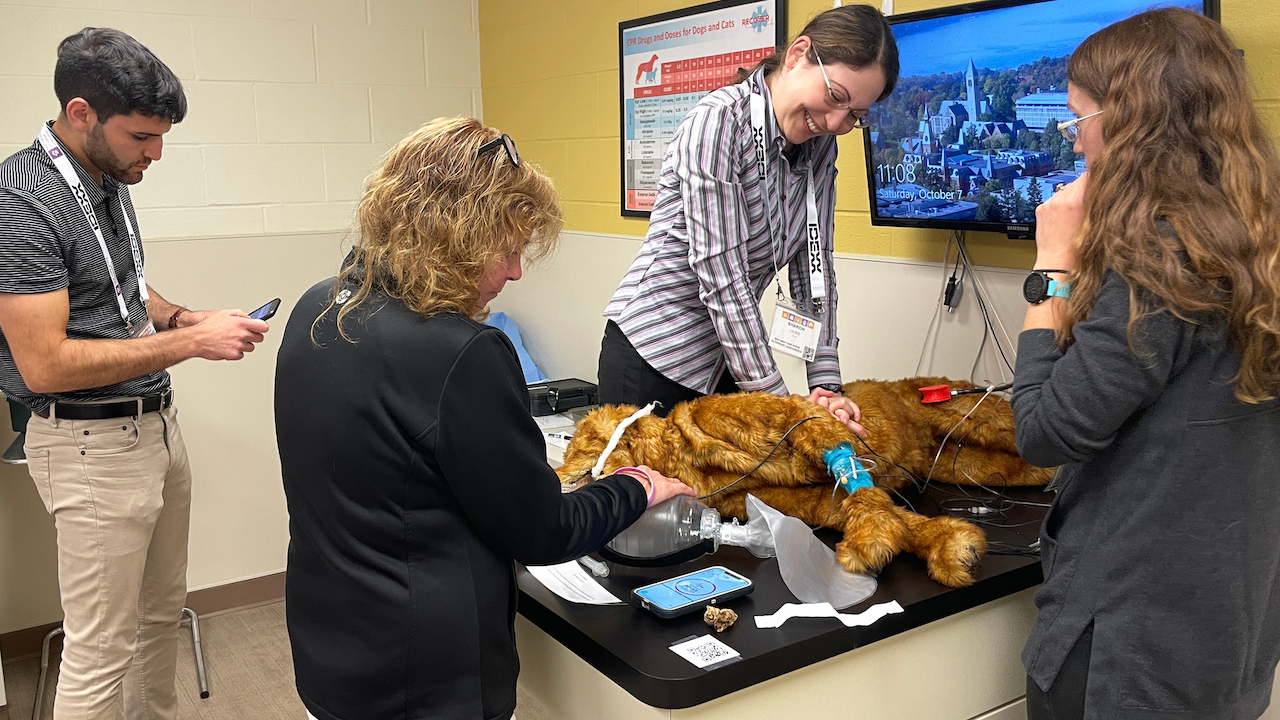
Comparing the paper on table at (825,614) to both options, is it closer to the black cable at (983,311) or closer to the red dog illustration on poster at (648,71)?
the black cable at (983,311)

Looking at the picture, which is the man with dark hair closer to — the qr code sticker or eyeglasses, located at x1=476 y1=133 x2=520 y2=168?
eyeglasses, located at x1=476 y1=133 x2=520 y2=168

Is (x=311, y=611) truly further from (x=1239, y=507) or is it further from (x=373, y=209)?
(x=1239, y=507)

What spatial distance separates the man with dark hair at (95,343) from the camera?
1.87 metres

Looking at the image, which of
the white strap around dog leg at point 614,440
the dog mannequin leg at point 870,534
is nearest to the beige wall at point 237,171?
the white strap around dog leg at point 614,440

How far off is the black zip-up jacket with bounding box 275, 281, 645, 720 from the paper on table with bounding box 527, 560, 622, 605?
16 cm

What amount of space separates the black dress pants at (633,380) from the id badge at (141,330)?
1057 mm

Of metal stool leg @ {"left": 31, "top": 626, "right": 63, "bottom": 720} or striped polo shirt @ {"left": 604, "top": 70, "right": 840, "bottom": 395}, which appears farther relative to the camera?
metal stool leg @ {"left": 31, "top": 626, "right": 63, "bottom": 720}

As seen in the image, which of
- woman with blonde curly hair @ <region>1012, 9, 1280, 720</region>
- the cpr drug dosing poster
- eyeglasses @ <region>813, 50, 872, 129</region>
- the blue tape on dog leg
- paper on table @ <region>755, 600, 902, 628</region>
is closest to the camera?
woman with blonde curly hair @ <region>1012, 9, 1280, 720</region>

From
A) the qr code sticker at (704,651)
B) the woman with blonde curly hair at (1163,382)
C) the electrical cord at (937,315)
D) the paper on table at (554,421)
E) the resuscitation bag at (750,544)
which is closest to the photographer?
the woman with blonde curly hair at (1163,382)

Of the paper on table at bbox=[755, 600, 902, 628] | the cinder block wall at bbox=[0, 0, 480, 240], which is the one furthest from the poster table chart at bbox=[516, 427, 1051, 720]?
the cinder block wall at bbox=[0, 0, 480, 240]

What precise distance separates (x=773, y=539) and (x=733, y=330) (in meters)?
0.46

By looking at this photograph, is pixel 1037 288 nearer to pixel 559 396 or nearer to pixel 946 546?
pixel 946 546

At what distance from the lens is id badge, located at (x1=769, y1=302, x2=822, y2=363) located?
1978 millimetres

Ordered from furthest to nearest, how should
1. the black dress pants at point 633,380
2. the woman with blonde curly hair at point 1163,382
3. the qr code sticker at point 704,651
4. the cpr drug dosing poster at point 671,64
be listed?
1. the cpr drug dosing poster at point 671,64
2. the black dress pants at point 633,380
3. the qr code sticker at point 704,651
4. the woman with blonde curly hair at point 1163,382
